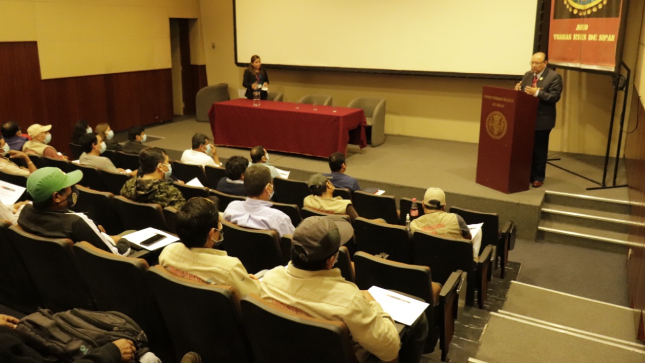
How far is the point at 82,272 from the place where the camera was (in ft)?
8.76

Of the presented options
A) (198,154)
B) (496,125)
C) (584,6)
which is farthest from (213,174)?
(584,6)

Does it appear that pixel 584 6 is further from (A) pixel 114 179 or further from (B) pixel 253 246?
(A) pixel 114 179

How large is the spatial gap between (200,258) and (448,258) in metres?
1.65

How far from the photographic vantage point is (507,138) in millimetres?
5453

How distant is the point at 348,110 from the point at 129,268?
5.21 meters

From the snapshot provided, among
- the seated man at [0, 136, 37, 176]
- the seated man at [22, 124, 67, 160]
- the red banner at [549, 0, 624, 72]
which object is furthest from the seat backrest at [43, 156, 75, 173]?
the red banner at [549, 0, 624, 72]

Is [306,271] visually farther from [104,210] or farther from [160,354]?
[104,210]

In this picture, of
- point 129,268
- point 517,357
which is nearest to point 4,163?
point 129,268

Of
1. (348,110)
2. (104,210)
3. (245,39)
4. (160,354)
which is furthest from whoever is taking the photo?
(245,39)

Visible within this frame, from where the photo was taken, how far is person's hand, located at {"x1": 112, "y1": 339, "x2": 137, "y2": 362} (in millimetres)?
2047

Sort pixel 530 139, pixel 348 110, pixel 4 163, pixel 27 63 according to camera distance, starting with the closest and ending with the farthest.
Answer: pixel 4 163, pixel 530 139, pixel 348 110, pixel 27 63

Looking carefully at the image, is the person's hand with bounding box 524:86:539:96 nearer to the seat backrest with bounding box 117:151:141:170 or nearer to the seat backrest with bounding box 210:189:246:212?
the seat backrest with bounding box 210:189:246:212

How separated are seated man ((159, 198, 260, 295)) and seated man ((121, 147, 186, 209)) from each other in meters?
1.45

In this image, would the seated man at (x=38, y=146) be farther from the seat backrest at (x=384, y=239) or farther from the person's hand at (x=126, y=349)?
the person's hand at (x=126, y=349)
